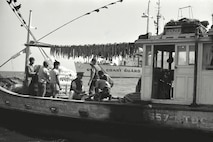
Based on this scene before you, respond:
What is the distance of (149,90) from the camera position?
29.9 feet

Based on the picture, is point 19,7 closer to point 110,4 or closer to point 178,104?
point 110,4

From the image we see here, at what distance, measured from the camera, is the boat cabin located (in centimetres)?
827

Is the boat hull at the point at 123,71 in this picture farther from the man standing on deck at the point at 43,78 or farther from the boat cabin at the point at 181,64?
the boat cabin at the point at 181,64

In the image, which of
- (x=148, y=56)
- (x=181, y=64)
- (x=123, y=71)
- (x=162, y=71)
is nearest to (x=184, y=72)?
(x=181, y=64)

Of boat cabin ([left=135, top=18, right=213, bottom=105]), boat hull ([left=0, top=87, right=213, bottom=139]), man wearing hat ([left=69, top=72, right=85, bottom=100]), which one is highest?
boat cabin ([left=135, top=18, right=213, bottom=105])

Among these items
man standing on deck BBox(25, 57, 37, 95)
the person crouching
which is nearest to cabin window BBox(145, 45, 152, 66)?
the person crouching

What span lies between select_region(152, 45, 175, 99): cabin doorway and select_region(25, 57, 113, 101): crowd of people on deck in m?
1.73

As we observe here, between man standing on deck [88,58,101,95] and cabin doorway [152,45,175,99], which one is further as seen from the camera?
man standing on deck [88,58,101,95]

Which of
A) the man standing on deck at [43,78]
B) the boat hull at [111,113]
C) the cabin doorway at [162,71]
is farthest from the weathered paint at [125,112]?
the cabin doorway at [162,71]

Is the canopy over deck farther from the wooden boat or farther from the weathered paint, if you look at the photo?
the weathered paint

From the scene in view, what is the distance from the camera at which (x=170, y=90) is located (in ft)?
32.1

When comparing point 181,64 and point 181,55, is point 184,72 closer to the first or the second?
point 181,64

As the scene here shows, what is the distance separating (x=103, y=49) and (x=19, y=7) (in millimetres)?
4281

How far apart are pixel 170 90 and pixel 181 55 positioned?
1494 millimetres
